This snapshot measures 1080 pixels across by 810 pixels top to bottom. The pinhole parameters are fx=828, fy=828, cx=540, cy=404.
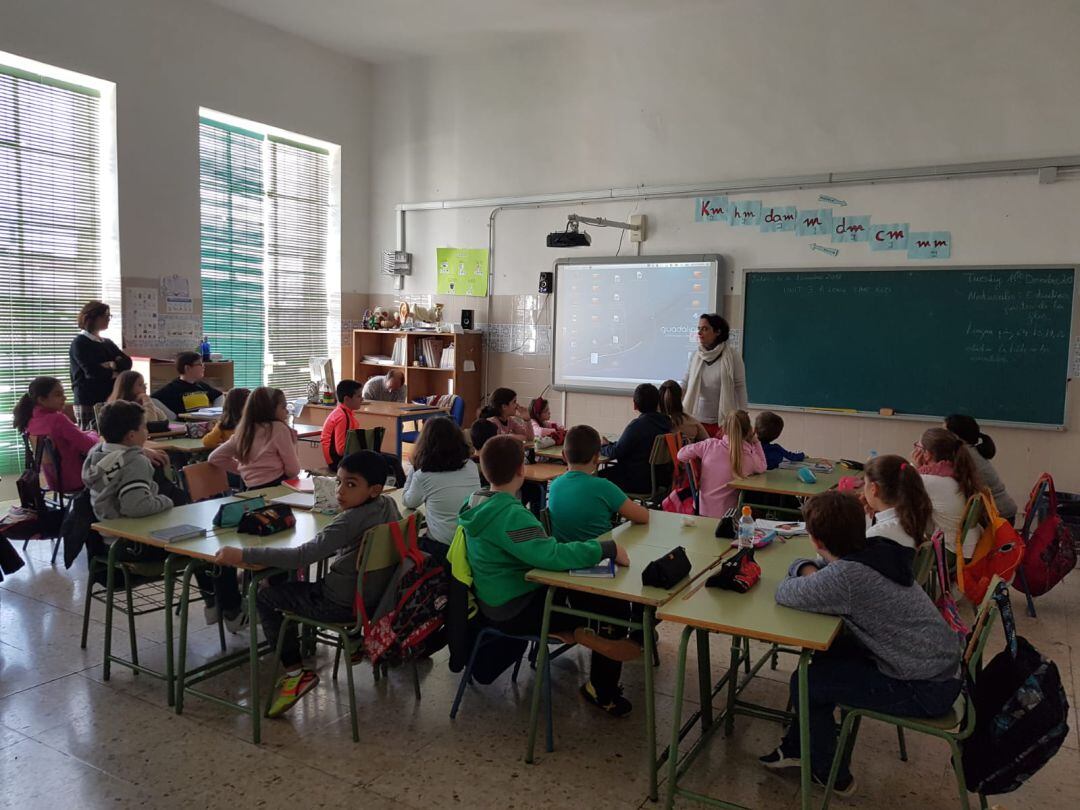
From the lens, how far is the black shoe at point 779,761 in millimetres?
2818

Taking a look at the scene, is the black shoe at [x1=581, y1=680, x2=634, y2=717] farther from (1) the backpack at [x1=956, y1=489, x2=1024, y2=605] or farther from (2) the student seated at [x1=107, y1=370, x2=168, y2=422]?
(2) the student seated at [x1=107, y1=370, x2=168, y2=422]

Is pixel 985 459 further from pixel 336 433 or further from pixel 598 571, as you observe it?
pixel 336 433

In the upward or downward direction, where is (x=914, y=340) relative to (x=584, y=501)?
upward

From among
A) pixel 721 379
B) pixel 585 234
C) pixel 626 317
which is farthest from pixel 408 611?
pixel 585 234

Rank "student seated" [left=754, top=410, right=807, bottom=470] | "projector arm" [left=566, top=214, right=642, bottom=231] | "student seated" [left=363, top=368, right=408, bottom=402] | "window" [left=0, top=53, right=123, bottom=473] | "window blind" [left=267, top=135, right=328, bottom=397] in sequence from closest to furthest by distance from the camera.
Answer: "student seated" [left=754, top=410, right=807, bottom=470] < "window" [left=0, top=53, right=123, bottom=473] < "projector arm" [left=566, top=214, right=642, bottom=231] < "student seated" [left=363, top=368, right=408, bottom=402] < "window blind" [left=267, top=135, right=328, bottom=397]

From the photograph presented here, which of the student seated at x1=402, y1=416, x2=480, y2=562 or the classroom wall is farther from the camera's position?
the classroom wall

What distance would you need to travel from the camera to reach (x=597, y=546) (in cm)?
285

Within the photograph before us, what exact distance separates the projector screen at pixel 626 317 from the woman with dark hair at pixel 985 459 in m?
2.76

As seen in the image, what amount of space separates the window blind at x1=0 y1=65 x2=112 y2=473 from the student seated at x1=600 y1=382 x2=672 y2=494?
186 inches

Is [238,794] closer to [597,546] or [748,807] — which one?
[597,546]

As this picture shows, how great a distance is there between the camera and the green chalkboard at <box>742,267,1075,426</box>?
608 cm

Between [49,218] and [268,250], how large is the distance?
2.26 meters

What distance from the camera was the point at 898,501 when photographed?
118 inches

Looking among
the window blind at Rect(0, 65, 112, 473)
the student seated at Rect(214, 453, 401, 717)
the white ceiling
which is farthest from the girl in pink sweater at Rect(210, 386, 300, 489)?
the white ceiling
